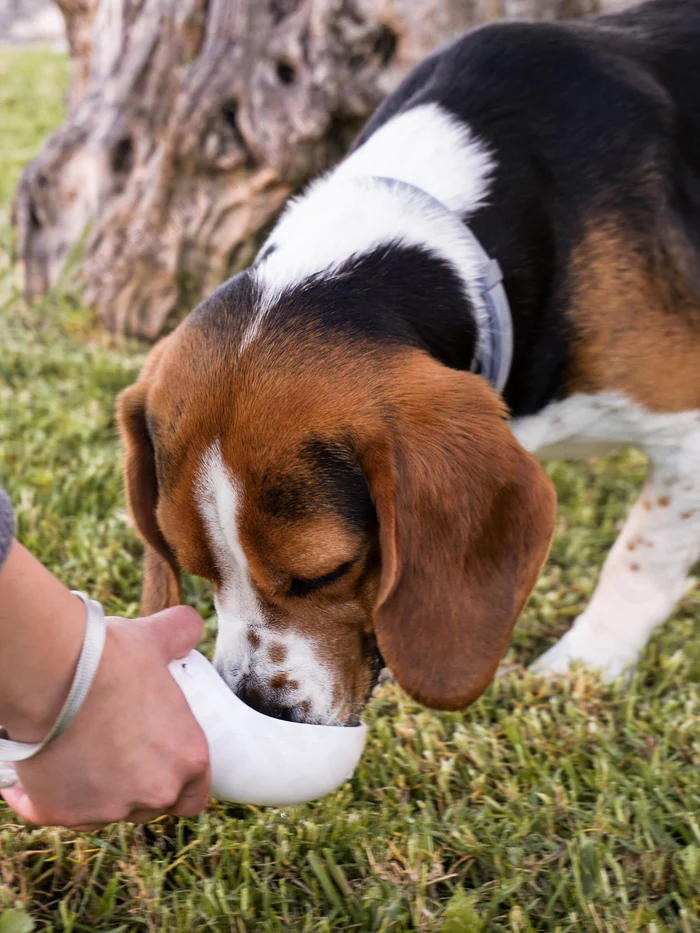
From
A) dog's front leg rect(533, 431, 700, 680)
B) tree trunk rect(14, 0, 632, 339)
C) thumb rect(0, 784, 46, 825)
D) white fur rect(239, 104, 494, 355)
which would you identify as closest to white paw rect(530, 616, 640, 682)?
dog's front leg rect(533, 431, 700, 680)

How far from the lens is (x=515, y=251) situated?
2.61m

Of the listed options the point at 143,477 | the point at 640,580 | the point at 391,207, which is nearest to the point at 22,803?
the point at 143,477

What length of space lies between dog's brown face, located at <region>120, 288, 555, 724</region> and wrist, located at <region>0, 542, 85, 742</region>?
0.48 m

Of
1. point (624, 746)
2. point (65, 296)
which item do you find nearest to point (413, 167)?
point (624, 746)

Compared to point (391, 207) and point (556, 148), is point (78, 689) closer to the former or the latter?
point (391, 207)

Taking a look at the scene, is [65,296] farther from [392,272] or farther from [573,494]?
[392,272]

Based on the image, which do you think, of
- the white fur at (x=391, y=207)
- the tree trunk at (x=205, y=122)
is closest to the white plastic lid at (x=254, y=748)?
the white fur at (x=391, y=207)

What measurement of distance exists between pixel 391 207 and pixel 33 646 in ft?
4.58

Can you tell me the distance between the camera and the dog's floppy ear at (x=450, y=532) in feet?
6.81

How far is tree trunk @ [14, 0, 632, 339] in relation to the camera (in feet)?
15.0

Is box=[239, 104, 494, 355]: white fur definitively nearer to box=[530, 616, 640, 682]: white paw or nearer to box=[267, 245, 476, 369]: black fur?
box=[267, 245, 476, 369]: black fur

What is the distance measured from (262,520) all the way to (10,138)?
251 inches

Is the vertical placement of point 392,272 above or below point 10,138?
above

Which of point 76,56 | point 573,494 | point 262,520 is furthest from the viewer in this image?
point 76,56
